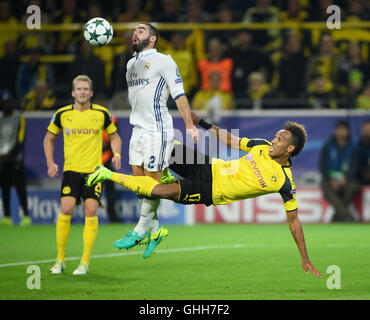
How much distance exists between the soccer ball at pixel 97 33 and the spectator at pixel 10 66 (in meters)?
7.32

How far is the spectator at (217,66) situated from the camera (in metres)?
15.1

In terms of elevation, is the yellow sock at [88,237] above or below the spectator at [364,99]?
below

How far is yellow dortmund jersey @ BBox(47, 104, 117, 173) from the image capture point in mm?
9086

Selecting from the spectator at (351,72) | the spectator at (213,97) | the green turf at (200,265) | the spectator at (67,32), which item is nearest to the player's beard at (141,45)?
the green turf at (200,265)

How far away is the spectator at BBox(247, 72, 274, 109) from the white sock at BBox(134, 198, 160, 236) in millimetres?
7260

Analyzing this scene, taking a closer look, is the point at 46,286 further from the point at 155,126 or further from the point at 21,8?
the point at 21,8

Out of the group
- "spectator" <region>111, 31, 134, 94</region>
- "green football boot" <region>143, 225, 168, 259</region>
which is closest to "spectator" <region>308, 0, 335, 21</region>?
"spectator" <region>111, 31, 134, 94</region>

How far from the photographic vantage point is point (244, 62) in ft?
50.8

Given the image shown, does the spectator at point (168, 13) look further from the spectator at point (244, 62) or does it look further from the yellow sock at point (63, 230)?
the yellow sock at point (63, 230)

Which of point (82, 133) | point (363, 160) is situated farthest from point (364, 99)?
point (82, 133)

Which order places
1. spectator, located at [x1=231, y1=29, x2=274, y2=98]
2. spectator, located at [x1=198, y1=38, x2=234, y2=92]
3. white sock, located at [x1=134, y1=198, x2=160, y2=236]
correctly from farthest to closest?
spectator, located at [x1=231, y1=29, x2=274, y2=98]
spectator, located at [x1=198, y1=38, x2=234, y2=92]
white sock, located at [x1=134, y1=198, x2=160, y2=236]

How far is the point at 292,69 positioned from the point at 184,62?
2.19 meters

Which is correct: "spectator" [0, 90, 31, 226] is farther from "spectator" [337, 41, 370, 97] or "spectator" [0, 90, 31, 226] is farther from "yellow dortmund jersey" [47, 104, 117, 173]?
"spectator" [337, 41, 370, 97]

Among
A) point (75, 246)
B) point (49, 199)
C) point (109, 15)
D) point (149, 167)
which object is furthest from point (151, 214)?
point (109, 15)
